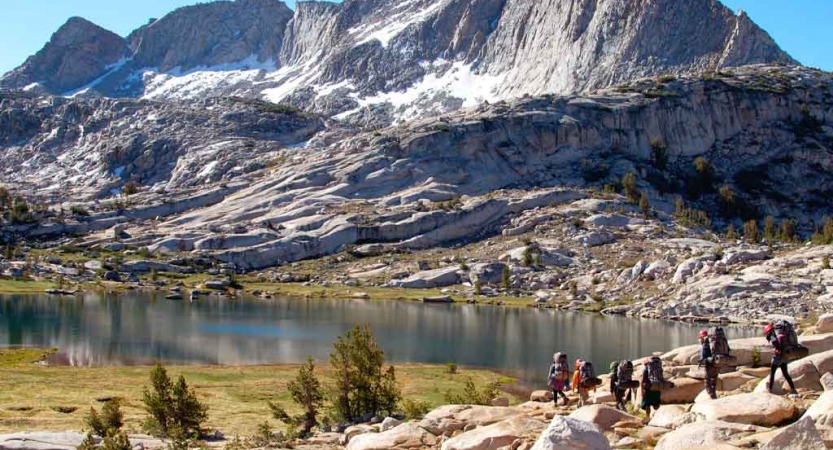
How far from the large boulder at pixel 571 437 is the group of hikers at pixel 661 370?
10.2 metres

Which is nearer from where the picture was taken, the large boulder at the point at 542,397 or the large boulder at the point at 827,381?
the large boulder at the point at 827,381

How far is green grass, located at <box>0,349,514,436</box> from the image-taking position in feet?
118

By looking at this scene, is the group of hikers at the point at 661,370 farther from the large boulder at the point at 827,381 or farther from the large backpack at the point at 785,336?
the large boulder at the point at 827,381

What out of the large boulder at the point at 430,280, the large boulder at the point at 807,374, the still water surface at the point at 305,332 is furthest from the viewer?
the large boulder at the point at 430,280

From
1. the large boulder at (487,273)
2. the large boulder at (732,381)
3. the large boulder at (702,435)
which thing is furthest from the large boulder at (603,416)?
the large boulder at (487,273)

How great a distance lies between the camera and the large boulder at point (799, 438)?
14.6 meters

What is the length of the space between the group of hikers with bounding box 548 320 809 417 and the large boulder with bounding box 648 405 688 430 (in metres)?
1.78

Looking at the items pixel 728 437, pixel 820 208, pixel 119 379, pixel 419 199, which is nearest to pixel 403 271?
pixel 419 199

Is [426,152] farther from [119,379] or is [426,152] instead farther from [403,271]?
[119,379]

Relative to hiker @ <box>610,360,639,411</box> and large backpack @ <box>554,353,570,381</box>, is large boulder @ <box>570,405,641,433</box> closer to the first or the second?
hiker @ <box>610,360,639,411</box>

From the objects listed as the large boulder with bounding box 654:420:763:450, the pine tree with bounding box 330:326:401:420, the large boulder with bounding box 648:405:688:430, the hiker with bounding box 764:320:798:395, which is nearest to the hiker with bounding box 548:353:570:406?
the large boulder with bounding box 648:405:688:430

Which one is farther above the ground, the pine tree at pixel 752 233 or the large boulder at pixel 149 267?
the pine tree at pixel 752 233

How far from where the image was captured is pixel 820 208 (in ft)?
588

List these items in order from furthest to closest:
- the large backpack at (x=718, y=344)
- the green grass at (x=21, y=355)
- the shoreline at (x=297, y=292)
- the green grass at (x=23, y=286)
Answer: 1. the shoreline at (x=297, y=292)
2. the green grass at (x=23, y=286)
3. the green grass at (x=21, y=355)
4. the large backpack at (x=718, y=344)
